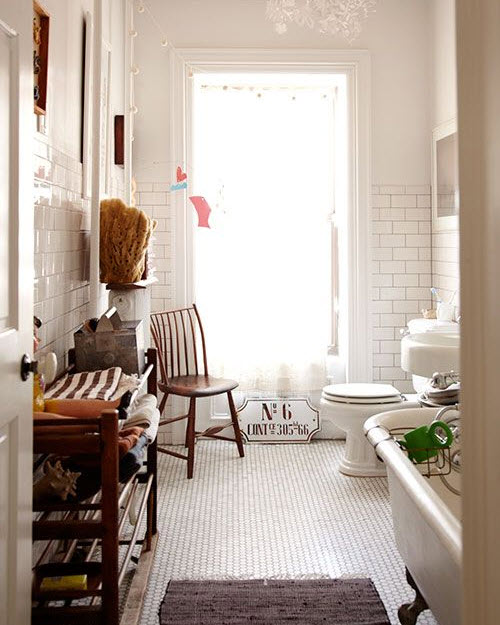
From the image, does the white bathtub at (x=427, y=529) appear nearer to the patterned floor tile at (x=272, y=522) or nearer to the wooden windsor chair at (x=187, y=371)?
the patterned floor tile at (x=272, y=522)

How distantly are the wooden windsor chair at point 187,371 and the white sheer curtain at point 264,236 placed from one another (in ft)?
0.69

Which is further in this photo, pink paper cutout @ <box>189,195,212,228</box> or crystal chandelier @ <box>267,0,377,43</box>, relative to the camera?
pink paper cutout @ <box>189,195,212,228</box>

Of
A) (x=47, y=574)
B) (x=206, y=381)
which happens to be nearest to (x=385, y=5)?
(x=206, y=381)

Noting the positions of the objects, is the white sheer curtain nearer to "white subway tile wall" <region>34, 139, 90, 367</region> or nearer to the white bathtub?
"white subway tile wall" <region>34, 139, 90, 367</region>

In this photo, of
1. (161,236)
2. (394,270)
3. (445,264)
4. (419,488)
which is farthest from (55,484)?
(394,270)

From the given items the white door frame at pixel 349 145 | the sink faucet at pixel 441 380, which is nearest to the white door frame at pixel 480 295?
the sink faucet at pixel 441 380

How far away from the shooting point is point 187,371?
589cm

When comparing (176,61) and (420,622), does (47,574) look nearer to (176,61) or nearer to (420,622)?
(420,622)

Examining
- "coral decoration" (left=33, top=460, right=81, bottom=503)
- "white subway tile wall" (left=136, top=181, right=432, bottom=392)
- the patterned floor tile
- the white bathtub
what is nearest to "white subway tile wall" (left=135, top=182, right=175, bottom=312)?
"white subway tile wall" (left=136, top=181, right=432, bottom=392)

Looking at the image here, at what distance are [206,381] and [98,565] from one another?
2770 millimetres

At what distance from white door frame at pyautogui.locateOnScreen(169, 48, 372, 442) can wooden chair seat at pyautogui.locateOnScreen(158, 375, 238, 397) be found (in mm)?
591

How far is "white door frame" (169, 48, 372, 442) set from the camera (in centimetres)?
586

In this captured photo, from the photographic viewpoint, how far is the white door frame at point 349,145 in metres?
5.86

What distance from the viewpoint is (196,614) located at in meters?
3.23
